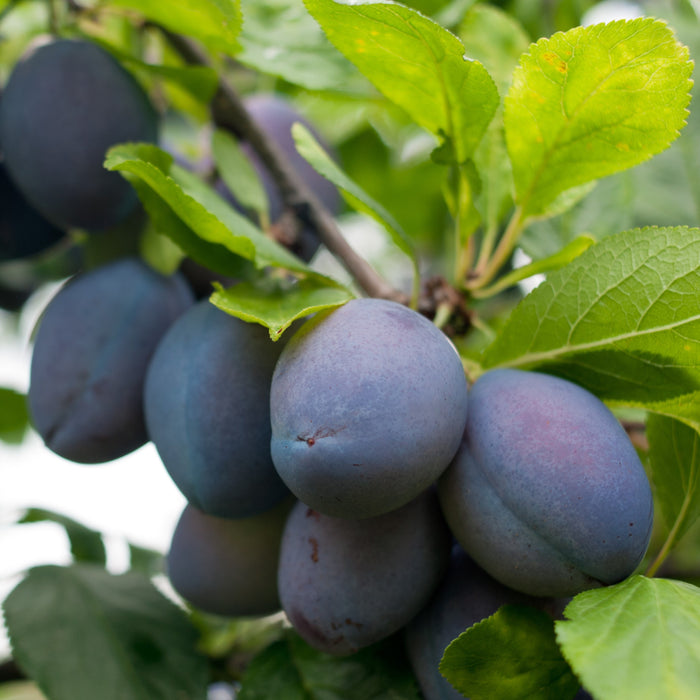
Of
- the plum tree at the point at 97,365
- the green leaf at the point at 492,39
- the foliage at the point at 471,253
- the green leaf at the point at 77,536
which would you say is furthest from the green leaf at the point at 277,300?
the green leaf at the point at 77,536

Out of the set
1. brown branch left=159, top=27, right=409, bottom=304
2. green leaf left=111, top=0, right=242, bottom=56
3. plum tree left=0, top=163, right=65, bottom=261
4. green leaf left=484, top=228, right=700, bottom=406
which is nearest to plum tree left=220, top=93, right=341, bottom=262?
brown branch left=159, top=27, right=409, bottom=304

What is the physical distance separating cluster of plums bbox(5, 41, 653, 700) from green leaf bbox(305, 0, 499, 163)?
195 mm

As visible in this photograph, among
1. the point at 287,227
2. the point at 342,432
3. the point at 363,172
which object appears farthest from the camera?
the point at 363,172

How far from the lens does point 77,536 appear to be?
1056 mm

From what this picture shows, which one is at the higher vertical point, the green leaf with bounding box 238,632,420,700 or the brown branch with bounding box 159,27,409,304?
the brown branch with bounding box 159,27,409,304

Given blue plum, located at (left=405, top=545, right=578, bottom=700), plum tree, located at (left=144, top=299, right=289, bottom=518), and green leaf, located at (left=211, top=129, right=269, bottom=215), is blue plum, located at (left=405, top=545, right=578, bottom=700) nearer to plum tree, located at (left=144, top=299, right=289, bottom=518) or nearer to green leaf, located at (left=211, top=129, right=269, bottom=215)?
plum tree, located at (left=144, top=299, right=289, bottom=518)

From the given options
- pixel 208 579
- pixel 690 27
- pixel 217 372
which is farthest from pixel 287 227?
pixel 690 27

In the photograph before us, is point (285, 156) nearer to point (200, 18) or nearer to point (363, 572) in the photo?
point (200, 18)

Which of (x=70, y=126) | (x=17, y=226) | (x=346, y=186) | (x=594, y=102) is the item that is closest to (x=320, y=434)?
(x=346, y=186)

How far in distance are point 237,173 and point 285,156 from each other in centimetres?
17

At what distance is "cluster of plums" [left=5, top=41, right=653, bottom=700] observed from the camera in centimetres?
48

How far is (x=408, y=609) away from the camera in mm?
562

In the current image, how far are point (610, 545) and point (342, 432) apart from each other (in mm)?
205

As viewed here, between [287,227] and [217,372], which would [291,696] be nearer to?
[217,372]
